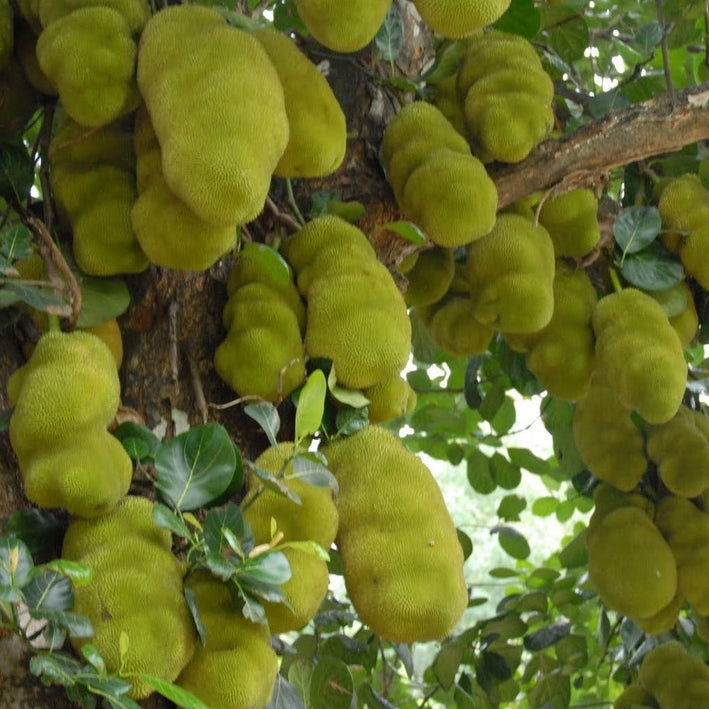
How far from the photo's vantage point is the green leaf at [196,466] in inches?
34.8

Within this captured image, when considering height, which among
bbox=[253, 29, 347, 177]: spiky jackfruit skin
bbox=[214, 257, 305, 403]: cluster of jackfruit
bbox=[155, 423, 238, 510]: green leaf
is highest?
bbox=[253, 29, 347, 177]: spiky jackfruit skin

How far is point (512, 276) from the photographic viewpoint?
4.39ft

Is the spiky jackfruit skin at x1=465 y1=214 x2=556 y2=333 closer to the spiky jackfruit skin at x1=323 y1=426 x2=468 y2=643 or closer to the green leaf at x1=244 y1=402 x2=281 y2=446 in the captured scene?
the spiky jackfruit skin at x1=323 y1=426 x2=468 y2=643

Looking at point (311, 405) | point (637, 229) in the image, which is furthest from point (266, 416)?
point (637, 229)

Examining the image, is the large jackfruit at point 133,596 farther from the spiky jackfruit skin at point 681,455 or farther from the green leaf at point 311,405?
the spiky jackfruit skin at point 681,455

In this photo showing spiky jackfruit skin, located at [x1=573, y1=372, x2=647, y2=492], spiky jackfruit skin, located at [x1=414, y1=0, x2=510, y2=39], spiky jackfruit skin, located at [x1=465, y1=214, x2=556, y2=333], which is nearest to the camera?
spiky jackfruit skin, located at [x1=414, y1=0, x2=510, y2=39]

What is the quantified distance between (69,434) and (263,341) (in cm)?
29

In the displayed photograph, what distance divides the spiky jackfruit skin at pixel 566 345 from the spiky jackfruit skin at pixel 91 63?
72 cm

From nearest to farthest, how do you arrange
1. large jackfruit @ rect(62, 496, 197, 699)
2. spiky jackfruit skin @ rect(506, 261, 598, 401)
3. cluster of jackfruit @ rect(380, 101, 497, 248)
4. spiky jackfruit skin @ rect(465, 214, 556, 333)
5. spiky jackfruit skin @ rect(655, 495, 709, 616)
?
large jackfruit @ rect(62, 496, 197, 699), cluster of jackfruit @ rect(380, 101, 497, 248), spiky jackfruit skin @ rect(465, 214, 556, 333), spiky jackfruit skin @ rect(506, 261, 598, 401), spiky jackfruit skin @ rect(655, 495, 709, 616)

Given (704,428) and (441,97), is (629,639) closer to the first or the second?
(704,428)

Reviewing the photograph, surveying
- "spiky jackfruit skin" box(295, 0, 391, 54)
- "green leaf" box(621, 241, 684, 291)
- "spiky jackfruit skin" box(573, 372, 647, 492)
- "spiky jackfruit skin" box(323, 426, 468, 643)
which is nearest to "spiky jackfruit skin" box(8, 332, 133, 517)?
"spiky jackfruit skin" box(323, 426, 468, 643)

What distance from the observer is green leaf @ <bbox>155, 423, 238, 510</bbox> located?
0.88 m

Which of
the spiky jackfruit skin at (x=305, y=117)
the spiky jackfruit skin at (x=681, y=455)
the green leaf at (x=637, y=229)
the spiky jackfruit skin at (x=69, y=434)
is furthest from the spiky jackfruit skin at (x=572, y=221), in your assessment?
the spiky jackfruit skin at (x=69, y=434)

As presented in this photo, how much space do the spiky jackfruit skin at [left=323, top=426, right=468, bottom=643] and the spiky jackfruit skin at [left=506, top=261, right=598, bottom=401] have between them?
482mm
